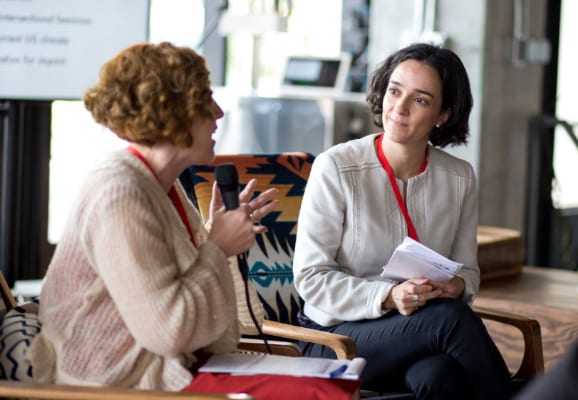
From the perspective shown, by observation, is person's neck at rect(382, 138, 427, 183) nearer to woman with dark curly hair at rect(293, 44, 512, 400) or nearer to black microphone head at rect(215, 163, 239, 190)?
woman with dark curly hair at rect(293, 44, 512, 400)

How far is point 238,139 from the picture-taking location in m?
5.62

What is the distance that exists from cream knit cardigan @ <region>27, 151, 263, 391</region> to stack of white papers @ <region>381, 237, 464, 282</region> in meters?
0.62

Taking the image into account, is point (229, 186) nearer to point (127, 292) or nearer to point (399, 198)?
point (127, 292)

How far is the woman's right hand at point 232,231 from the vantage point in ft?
6.66

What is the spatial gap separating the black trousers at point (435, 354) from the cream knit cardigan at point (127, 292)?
68cm

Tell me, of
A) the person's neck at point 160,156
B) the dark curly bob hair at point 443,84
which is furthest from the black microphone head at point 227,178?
the dark curly bob hair at point 443,84

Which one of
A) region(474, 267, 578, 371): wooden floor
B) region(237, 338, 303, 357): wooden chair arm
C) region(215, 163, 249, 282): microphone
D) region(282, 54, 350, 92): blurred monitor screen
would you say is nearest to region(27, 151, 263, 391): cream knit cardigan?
region(215, 163, 249, 282): microphone

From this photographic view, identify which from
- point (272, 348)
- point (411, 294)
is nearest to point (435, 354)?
point (411, 294)

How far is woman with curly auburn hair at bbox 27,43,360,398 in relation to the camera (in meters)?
1.88

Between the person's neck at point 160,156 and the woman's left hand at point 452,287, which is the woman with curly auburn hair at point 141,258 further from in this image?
the woman's left hand at point 452,287

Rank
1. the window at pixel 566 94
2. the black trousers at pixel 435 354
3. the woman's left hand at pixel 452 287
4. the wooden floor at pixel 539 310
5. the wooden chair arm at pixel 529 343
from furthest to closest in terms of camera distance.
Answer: the window at pixel 566 94 → the wooden floor at pixel 539 310 → the wooden chair arm at pixel 529 343 → the woman's left hand at pixel 452 287 → the black trousers at pixel 435 354

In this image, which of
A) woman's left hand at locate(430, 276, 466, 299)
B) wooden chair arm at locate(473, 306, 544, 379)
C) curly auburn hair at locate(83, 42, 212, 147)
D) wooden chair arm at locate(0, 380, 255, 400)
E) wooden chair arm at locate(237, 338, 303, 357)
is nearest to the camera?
wooden chair arm at locate(0, 380, 255, 400)

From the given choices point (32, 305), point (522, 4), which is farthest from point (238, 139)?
point (32, 305)

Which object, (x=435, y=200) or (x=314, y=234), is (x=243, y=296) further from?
(x=435, y=200)
